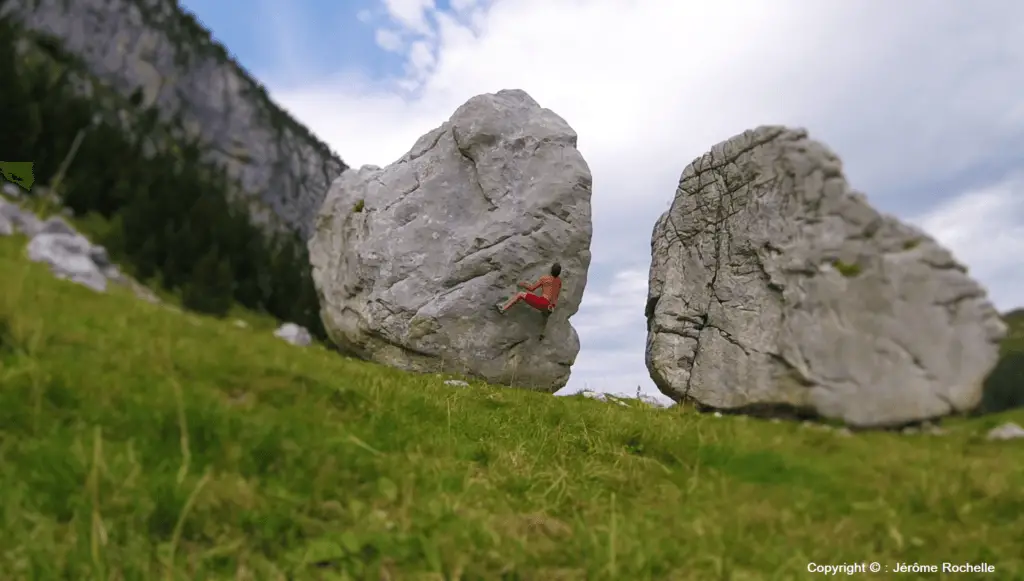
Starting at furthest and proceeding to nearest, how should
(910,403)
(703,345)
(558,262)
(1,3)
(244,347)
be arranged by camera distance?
(1,3), (558,262), (703,345), (244,347), (910,403)

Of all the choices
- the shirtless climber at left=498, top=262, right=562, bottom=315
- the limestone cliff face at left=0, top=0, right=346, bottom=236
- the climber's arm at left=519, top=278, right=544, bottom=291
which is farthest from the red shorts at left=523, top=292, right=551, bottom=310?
the limestone cliff face at left=0, top=0, right=346, bottom=236

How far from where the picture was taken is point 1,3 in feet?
194

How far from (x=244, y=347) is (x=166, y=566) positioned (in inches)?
133

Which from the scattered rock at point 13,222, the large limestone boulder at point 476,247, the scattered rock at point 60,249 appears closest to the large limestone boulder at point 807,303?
the large limestone boulder at point 476,247

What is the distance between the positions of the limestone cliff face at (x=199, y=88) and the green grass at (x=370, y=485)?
3110 inches

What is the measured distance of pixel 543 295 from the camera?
13.1m

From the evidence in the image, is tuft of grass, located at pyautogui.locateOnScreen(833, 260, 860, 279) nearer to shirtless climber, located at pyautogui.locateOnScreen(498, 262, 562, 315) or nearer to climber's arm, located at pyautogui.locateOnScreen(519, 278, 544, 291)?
shirtless climber, located at pyautogui.locateOnScreen(498, 262, 562, 315)

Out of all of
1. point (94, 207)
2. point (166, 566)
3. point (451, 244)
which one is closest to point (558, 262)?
point (451, 244)

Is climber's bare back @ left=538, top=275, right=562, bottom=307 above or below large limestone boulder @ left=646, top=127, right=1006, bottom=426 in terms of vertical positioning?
above

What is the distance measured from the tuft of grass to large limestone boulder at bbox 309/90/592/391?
Answer: 8338 millimetres

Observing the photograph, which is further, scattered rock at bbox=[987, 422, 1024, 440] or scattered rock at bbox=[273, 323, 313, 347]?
scattered rock at bbox=[273, 323, 313, 347]

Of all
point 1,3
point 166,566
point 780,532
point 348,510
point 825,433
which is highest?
point 1,3

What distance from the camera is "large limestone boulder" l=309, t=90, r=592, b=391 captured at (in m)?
13.1

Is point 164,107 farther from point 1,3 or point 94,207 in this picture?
point 94,207
